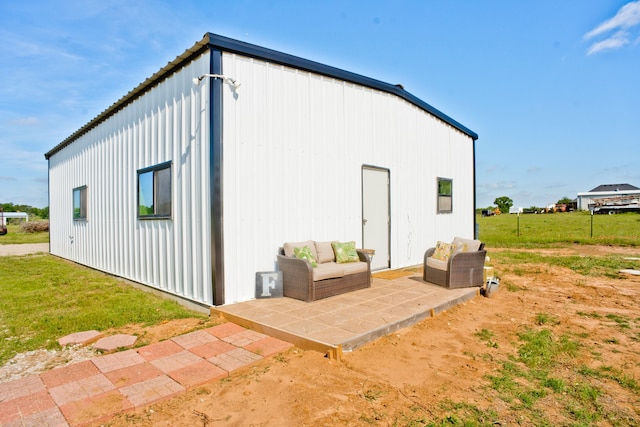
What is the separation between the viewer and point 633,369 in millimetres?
3182

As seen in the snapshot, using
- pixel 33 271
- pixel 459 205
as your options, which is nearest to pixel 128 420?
pixel 33 271

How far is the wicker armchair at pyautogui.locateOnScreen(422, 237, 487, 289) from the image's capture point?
597cm

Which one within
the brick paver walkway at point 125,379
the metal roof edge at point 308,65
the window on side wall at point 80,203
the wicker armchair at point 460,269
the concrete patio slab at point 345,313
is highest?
the metal roof edge at point 308,65

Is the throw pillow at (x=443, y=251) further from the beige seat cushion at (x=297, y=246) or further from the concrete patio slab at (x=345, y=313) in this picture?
the beige seat cushion at (x=297, y=246)

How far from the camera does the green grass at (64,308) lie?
4.12m

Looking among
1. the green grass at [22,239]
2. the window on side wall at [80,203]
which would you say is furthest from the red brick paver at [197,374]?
the green grass at [22,239]

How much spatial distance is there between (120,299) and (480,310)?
226 inches

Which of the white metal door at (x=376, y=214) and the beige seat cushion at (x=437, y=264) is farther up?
the white metal door at (x=376, y=214)

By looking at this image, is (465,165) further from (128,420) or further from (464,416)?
(128,420)

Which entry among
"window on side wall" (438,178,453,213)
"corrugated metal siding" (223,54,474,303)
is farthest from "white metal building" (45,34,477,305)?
"window on side wall" (438,178,453,213)

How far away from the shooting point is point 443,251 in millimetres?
6488

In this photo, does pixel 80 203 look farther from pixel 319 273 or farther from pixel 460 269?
pixel 460 269

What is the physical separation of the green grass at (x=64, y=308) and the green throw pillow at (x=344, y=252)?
2.35m

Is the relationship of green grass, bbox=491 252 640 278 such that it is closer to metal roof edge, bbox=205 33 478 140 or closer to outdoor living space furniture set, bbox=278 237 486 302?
outdoor living space furniture set, bbox=278 237 486 302
